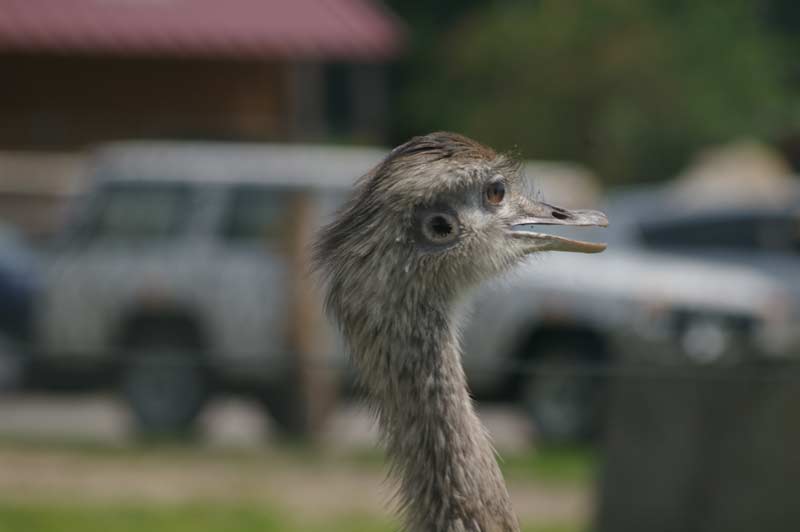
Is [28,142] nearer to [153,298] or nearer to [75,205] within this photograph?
[75,205]

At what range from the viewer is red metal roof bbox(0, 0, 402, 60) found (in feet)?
63.7

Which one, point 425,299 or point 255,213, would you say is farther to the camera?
point 255,213

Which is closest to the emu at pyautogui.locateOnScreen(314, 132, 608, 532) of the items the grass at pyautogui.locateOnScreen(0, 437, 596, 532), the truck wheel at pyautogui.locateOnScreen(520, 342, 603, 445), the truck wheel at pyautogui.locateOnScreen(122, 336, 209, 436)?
the grass at pyautogui.locateOnScreen(0, 437, 596, 532)

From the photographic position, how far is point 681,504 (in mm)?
7305

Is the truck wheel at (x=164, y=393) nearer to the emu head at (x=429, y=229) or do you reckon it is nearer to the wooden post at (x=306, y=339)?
the wooden post at (x=306, y=339)

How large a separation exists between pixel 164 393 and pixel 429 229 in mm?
6684

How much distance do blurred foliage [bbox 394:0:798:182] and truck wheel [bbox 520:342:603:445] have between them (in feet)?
45.5

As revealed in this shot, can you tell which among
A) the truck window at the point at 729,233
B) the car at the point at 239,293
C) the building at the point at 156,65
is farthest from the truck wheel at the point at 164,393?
the building at the point at 156,65

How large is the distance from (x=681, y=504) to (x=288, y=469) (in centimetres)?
315

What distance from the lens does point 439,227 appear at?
347cm

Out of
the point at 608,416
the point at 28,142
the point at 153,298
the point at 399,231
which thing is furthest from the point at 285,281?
the point at 28,142

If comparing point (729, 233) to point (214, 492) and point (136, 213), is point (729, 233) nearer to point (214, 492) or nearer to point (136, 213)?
point (136, 213)

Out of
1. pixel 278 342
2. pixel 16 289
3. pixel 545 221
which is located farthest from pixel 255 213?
pixel 545 221

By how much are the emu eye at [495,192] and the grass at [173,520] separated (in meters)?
5.05
